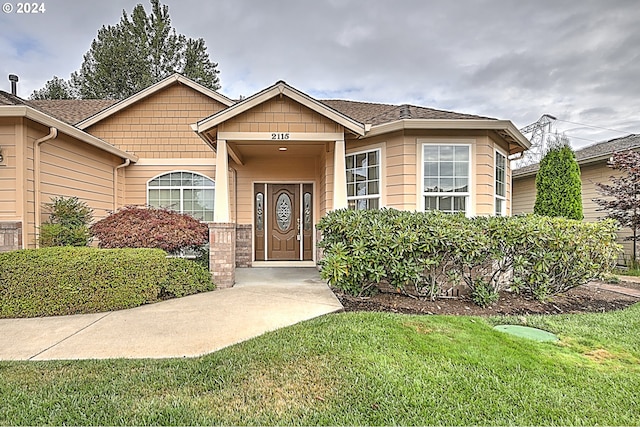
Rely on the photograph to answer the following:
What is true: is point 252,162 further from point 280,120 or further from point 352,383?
point 352,383

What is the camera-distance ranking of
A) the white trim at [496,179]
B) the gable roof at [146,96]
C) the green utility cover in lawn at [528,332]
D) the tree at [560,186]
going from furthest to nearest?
the gable roof at [146,96] → the tree at [560,186] → the white trim at [496,179] → the green utility cover in lawn at [528,332]

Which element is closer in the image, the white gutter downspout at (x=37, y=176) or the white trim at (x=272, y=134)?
the white gutter downspout at (x=37, y=176)

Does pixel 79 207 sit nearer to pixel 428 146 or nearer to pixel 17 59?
pixel 428 146

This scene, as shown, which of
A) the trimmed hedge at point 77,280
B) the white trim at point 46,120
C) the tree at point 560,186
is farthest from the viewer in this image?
the tree at point 560,186

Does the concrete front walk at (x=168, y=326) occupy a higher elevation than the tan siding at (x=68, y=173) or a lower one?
lower

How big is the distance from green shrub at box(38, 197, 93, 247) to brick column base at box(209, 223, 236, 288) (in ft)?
8.45

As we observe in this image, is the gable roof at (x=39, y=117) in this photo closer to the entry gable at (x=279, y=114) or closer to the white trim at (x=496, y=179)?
the entry gable at (x=279, y=114)

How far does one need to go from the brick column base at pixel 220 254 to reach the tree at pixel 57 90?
21.2m

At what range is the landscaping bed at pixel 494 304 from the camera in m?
5.32

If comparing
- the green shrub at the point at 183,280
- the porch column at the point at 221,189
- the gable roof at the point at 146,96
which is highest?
the gable roof at the point at 146,96

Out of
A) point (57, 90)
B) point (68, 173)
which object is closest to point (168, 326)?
point (68, 173)

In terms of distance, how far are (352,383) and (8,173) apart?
6.73 meters

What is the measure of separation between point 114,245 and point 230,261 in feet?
7.06

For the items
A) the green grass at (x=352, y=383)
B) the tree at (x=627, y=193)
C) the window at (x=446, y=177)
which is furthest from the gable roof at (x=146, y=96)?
the tree at (x=627, y=193)
